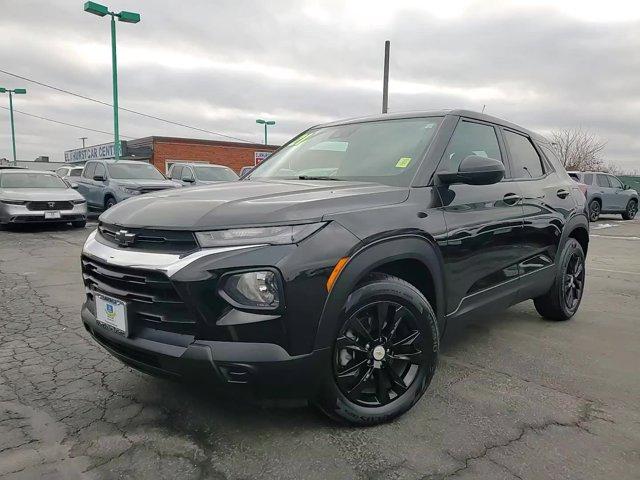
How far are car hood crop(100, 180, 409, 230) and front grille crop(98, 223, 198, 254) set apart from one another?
30 mm

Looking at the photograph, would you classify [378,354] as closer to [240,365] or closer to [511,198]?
[240,365]

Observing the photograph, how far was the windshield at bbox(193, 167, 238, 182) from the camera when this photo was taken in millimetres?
14352

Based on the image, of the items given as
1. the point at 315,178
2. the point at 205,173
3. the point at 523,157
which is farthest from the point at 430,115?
the point at 205,173

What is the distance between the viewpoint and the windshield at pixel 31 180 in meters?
12.0

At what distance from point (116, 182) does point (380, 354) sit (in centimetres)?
1170

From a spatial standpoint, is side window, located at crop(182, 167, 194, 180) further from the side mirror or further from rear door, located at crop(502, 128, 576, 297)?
the side mirror

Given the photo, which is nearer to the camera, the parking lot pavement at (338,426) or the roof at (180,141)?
the parking lot pavement at (338,426)

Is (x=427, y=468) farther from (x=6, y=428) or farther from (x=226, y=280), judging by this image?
(x=6, y=428)

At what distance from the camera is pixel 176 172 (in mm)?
15570

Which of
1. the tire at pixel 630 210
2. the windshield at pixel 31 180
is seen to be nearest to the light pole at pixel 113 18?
the windshield at pixel 31 180

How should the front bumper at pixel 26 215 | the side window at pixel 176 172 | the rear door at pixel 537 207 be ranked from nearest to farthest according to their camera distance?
the rear door at pixel 537 207 < the front bumper at pixel 26 215 < the side window at pixel 176 172

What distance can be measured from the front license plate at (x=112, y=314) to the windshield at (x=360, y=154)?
1.48m

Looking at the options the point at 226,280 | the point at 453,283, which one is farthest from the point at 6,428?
the point at 453,283

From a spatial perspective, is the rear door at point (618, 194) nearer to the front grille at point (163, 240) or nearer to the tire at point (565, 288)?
the tire at point (565, 288)
